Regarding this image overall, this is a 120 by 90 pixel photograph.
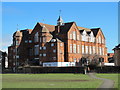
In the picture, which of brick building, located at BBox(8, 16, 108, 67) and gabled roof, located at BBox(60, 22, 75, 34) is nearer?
brick building, located at BBox(8, 16, 108, 67)

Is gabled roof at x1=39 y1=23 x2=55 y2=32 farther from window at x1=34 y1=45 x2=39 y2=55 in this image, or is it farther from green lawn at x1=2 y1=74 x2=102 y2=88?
green lawn at x1=2 y1=74 x2=102 y2=88

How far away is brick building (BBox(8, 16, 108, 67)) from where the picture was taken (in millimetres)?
98875

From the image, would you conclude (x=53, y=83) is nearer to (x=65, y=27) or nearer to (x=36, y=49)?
(x=65, y=27)

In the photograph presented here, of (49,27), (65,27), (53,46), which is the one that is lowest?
(53,46)

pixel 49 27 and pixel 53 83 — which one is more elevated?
pixel 49 27

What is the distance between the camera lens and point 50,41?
328ft

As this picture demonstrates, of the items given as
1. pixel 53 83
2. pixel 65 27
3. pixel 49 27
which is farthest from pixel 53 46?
pixel 53 83

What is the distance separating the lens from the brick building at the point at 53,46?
98875mm

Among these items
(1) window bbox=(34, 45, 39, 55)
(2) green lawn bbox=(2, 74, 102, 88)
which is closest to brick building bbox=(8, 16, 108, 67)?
(1) window bbox=(34, 45, 39, 55)

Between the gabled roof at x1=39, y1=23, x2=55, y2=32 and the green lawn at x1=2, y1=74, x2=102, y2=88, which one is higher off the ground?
the gabled roof at x1=39, y1=23, x2=55, y2=32

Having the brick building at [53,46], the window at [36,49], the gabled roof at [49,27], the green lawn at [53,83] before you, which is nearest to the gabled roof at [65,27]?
the brick building at [53,46]

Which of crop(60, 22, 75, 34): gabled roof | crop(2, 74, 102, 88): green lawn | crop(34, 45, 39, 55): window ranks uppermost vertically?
crop(60, 22, 75, 34): gabled roof

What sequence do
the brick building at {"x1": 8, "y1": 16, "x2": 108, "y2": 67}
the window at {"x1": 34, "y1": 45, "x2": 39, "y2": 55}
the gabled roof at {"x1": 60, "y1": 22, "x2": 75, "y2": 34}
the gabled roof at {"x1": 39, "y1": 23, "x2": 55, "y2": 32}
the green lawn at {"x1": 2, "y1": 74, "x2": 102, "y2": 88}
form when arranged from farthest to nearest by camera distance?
1. the gabled roof at {"x1": 39, "y1": 23, "x2": 55, "y2": 32}
2. the window at {"x1": 34, "y1": 45, "x2": 39, "y2": 55}
3. the gabled roof at {"x1": 60, "y1": 22, "x2": 75, "y2": 34}
4. the brick building at {"x1": 8, "y1": 16, "x2": 108, "y2": 67}
5. the green lawn at {"x1": 2, "y1": 74, "x2": 102, "y2": 88}

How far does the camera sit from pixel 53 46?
9862cm
